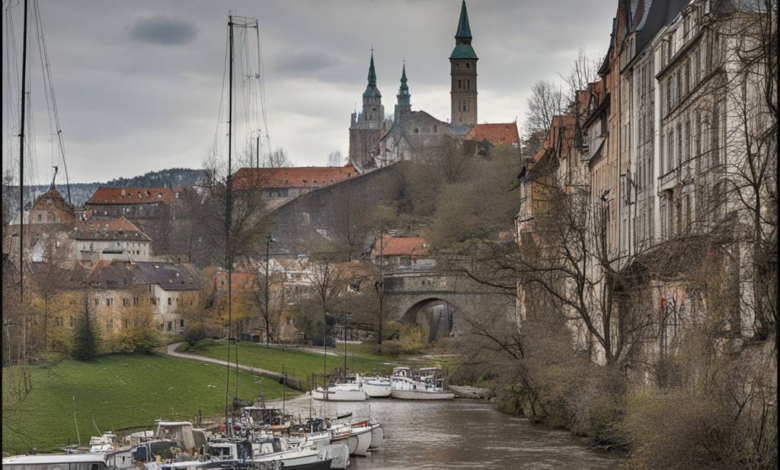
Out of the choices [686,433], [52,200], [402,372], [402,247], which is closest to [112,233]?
[402,247]

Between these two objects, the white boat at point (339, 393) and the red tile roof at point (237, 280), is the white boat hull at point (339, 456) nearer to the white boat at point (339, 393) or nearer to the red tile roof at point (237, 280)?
the white boat at point (339, 393)

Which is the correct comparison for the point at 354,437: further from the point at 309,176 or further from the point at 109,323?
the point at 309,176

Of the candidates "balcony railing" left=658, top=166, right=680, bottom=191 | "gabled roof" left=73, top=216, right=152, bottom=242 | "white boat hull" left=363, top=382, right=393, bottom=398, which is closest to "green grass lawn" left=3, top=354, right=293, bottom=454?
"white boat hull" left=363, top=382, right=393, bottom=398

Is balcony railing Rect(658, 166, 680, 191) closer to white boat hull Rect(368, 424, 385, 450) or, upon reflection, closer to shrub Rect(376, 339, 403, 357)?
white boat hull Rect(368, 424, 385, 450)

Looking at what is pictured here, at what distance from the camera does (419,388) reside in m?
70.4

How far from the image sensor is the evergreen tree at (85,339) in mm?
64125

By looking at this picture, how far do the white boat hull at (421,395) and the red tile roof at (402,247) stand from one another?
53.5m

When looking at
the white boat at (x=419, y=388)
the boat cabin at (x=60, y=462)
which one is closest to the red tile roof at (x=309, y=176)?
the white boat at (x=419, y=388)

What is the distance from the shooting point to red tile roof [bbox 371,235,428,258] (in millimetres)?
126506

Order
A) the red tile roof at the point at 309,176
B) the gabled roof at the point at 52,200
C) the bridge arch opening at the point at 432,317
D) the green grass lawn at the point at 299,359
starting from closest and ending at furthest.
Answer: the gabled roof at the point at 52,200 → the green grass lawn at the point at 299,359 → the bridge arch opening at the point at 432,317 → the red tile roof at the point at 309,176

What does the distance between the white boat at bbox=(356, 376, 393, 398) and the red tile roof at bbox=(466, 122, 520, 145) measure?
108 m

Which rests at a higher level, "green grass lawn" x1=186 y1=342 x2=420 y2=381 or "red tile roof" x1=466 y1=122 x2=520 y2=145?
"red tile roof" x1=466 y1=122 x2=520 y2=145

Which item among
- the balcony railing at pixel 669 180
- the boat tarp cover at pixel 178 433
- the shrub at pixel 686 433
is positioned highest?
the balcony railing at pixel 669 180

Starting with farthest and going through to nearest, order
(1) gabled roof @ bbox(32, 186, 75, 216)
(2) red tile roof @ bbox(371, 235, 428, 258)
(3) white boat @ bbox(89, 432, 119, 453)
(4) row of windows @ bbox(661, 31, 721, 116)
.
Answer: (2) red tile roof @ bbox(371, 235, 428, 258) → (1) gabled roof @ bbox(32, 186, 75, 216) → (3) white boat @ bbox(89, 432, 119, 453) → (4) row of windows @ bbox(661, 31, 721, 116)
